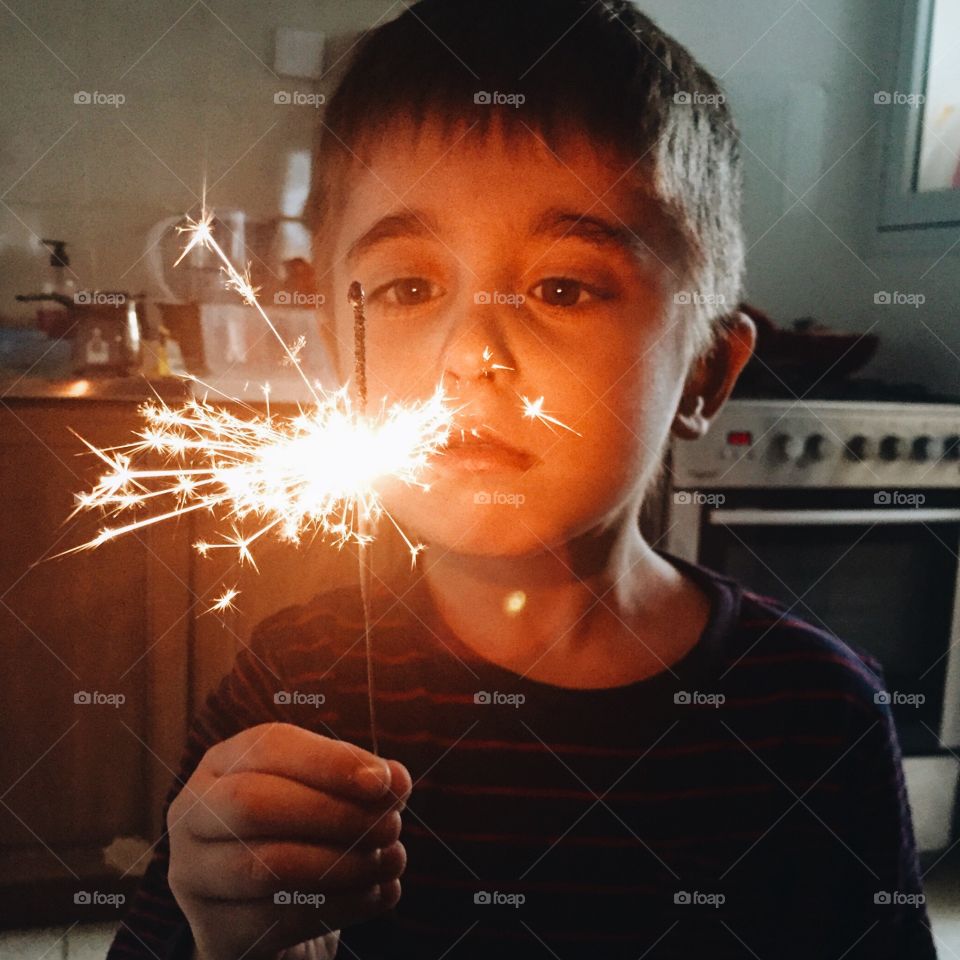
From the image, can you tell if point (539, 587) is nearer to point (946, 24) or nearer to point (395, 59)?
point (395, 59)

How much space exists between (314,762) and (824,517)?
77 centimetres

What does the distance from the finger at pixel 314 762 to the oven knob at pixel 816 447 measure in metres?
0.74

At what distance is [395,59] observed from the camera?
594mm

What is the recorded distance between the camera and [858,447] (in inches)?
38.8

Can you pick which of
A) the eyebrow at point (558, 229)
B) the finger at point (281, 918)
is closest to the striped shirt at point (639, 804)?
the finger at point (281, 918)

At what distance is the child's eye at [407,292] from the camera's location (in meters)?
0.59

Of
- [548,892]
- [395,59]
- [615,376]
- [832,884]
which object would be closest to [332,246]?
[395,59]

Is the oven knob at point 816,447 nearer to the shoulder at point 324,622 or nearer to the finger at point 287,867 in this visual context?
the shoulder at point 324,622

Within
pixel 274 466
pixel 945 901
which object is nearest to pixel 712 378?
pixel 274 466

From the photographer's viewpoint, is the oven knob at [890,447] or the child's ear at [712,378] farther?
the oven knob at [890,447]

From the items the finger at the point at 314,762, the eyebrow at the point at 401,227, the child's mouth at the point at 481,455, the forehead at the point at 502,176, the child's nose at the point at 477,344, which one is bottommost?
the finger at the point at 314,762

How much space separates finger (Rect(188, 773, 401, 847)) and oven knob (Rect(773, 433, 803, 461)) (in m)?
0.70

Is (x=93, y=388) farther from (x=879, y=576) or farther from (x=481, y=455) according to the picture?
(x=879, y=576)

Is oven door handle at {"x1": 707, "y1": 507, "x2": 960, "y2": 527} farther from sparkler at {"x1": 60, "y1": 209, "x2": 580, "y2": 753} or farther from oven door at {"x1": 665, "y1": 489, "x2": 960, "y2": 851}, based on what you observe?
sparkler at {"x1": 60, "y1": 209, "x2": 580, "y2": 753}
